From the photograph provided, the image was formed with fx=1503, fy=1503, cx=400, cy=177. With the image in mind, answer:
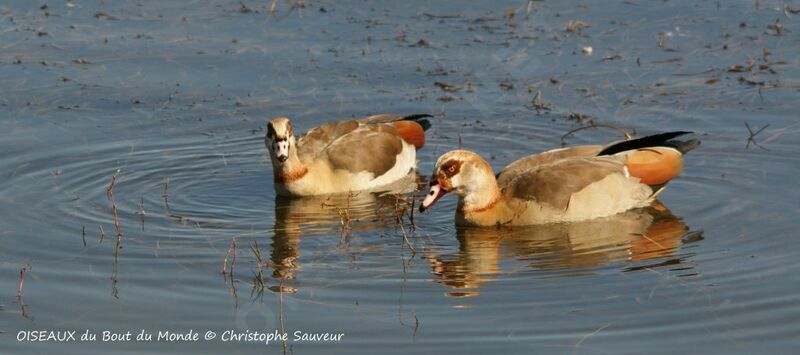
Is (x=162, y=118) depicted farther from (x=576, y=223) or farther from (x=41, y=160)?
(x=576, y=223)

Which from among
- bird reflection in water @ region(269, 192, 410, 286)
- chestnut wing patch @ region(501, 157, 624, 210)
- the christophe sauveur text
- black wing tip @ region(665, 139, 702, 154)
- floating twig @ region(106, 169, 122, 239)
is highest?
black wing tip @ region(665, 139, 702, 154)

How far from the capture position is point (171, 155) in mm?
13844

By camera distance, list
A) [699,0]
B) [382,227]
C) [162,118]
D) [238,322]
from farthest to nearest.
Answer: [699,0], [162,118], [382,227], [238,322]

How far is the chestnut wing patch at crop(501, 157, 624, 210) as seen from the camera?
11812 millimetres

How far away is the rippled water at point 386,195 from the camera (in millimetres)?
9141

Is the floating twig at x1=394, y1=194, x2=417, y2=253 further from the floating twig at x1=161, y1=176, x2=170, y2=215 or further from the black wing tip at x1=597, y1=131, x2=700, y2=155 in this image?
the floating twig at x1=161, y1=176, x2=170, y2=215

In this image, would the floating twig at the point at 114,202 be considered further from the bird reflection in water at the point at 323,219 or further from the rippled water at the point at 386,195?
the bird reflection in water at the point at 323,219

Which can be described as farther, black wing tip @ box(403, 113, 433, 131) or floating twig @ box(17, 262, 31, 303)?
black wing tip @ box(403, 113, 433, 131)

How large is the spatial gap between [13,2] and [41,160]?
533 centimetres

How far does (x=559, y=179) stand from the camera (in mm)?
11930

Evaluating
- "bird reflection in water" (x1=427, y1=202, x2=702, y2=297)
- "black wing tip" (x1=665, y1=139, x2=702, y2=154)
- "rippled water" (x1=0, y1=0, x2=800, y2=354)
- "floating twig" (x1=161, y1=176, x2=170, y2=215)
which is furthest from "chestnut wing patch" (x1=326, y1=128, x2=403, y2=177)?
"black wing tip" (x1=665, y1=139, x2=702, y2=154)

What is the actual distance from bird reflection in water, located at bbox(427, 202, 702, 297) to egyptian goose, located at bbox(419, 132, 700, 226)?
0.10 m

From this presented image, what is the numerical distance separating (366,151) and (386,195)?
59cm

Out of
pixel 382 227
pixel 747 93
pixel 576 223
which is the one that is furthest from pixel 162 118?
pixel 747 93
